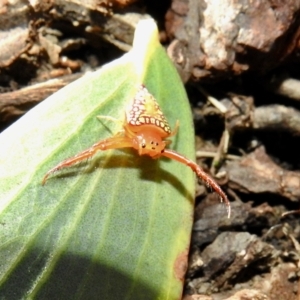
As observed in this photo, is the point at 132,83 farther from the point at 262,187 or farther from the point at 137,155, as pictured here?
the point at 262,187

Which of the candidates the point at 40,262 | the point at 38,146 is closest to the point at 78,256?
the point at 40,262

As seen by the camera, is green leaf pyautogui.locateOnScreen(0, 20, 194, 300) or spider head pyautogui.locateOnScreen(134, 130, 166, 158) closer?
green leaf pyautogui.locateOnScreen(0, 20, 194, 300)

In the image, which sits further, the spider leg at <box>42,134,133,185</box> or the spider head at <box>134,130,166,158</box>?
the spider head at <box>134,130,166,158</box>

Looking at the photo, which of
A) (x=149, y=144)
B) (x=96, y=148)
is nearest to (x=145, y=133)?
(x=149, y=144)

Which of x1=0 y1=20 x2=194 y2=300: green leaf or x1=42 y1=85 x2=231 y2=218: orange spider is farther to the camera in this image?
x1=42 y1=85 x2=231 y2=218: orange spider

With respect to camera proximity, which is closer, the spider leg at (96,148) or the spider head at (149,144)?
the spider leg at (96,148)
